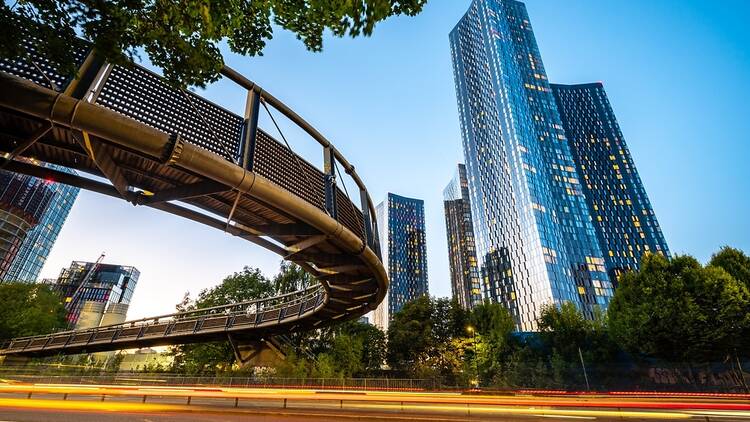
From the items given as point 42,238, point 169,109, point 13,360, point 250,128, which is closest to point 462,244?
point 13,360

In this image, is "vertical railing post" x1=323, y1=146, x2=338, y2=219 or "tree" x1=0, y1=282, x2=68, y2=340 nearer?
"vertical railing post" x1=323, y1=146, x2=338, y2=219

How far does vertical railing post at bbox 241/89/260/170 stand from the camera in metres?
6.44

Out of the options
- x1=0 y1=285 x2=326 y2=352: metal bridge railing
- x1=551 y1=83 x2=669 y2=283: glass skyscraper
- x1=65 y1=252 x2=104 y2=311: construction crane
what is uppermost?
x1=551 y1=83 x2=669 y2=283: glass skyscraper

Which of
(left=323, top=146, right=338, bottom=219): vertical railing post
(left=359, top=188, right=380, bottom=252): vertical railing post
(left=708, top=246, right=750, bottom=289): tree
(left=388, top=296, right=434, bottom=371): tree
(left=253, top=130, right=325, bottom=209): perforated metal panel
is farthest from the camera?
(left=388, top=296, right=434, bottom=371): tree

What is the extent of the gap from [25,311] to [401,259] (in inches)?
5965

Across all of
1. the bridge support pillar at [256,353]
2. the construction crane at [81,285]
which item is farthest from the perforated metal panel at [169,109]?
the construction crane at [81,285]

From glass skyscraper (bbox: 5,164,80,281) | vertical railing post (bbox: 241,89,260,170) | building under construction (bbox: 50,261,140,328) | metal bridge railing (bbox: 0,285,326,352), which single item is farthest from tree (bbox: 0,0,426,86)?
building under construction (bbox: 50,261,140,328)

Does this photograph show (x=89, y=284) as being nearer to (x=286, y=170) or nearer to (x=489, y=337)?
(x=489, y=337)

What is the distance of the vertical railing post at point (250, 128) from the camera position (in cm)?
644

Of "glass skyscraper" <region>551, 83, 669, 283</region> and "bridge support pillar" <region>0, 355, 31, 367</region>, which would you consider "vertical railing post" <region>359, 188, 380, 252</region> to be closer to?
"bridge support pillar" <region>0, 355, 31, 367</region>

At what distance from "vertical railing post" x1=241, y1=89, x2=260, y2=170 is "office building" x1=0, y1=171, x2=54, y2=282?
124 meters

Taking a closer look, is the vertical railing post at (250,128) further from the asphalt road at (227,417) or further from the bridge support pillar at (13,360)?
the bridge support pillar at (13,360)

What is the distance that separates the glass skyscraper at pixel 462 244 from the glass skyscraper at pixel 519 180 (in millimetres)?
42045

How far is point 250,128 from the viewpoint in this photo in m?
6.93
